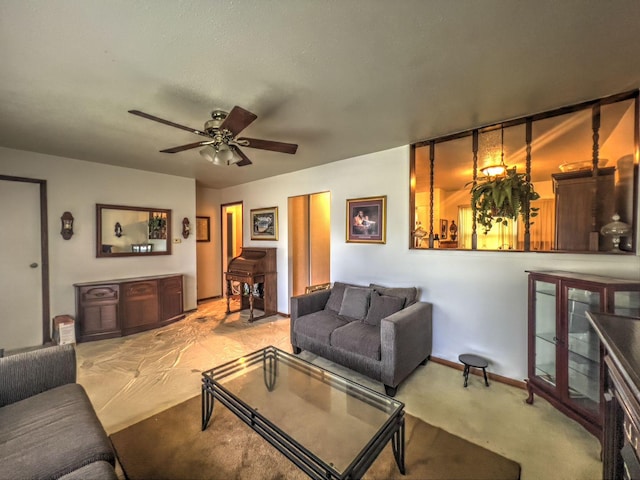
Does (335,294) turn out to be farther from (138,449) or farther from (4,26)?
(4,26)

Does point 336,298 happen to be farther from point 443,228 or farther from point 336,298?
point 443,228

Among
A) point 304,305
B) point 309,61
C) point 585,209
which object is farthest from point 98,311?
point 585,209

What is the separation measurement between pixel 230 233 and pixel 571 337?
6.02 metres

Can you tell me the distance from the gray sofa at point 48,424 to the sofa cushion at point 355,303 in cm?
226

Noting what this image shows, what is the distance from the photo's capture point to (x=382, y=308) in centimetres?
286

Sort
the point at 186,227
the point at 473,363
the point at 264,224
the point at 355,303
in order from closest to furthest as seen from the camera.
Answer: the point at 473,363, the point at 355,303, the point at 186,227, the point at 264,224

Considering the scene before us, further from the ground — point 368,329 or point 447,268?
point 447,268

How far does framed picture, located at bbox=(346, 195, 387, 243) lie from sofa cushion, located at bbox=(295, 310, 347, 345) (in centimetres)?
107

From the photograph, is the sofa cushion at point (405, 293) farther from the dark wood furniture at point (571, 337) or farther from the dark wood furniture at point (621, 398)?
the dark wood furniture at point (621, 398)

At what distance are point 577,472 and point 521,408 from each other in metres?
0.60

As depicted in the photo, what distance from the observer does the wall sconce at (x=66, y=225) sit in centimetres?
358

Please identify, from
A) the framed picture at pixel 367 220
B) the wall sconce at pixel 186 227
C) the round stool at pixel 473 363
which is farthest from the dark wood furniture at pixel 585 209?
the wall sconce at pixel 186 227

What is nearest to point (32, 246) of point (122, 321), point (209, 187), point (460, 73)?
point (122, 321)

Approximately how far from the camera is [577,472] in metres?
1.56
